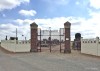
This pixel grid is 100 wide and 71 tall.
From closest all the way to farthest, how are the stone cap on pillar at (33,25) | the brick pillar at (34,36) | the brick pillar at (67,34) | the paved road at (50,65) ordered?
the paved road at (50,65)
the brick pillar at (67,34)
the brick pillar at (34,36)
the stone cap on pillar at (33,25)

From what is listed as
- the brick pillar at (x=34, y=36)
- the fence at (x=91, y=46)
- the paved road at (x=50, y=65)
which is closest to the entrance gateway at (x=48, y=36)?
the brick pillar at (x=34, y=36)

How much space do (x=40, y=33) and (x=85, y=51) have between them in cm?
758

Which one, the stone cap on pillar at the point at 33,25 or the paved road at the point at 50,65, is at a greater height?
the stone cap on pillar at the point at 33,25

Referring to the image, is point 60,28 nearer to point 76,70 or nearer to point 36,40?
point 36,40

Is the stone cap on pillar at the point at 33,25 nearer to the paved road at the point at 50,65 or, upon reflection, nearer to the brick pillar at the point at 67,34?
the brick pillar at the point at 67,34

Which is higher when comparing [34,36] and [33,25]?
[33,25]

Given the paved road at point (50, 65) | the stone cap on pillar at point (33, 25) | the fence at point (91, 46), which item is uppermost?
the stone cap on pillar at point (33, 25)

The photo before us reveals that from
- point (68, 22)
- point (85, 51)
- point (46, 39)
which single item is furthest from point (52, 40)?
point (85, 51)

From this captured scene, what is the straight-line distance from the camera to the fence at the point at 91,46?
2931 centimetres

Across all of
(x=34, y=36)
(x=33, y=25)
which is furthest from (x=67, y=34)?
(x=33, y=25)

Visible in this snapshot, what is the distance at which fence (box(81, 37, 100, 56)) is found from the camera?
29.3 metres

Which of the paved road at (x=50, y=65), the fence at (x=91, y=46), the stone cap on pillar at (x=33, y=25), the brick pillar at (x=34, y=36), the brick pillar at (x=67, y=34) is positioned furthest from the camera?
the stone cap on pillar at (x=33, y=25)

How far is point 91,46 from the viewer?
3153cm

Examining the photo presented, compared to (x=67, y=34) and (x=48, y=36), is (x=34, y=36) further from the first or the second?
(x=67, y=34)
